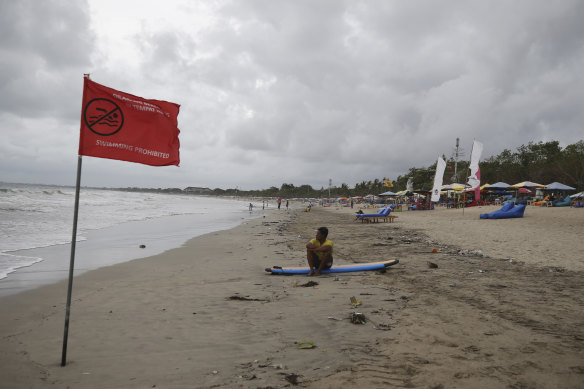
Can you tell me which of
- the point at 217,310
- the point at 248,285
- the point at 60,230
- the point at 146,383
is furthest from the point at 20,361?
the point at 60,230

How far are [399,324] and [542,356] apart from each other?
5.16ft

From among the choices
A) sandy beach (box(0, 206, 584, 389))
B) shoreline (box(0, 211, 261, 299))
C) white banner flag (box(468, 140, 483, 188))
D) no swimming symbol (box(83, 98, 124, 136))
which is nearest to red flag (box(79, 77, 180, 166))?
no swimming symbol (box(83, 98, 124, 136))

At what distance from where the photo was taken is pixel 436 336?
395cm

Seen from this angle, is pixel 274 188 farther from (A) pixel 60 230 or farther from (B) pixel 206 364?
(B) pixel 206 364

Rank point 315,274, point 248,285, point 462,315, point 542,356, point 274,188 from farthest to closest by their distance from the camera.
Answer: point 274,188 < point 315,274 < point 248,285 < point 462,315 < point 542,356

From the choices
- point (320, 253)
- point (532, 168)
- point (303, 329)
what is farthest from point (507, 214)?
point (532, 168)

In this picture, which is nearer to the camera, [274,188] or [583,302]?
[583,302]

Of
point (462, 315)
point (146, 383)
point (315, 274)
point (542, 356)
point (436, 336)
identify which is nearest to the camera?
point (146, 383)

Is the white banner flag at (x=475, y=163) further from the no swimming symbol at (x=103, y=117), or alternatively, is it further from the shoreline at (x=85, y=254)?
the no swimming symbol at (x=103, y=117)

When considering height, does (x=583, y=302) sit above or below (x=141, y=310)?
above

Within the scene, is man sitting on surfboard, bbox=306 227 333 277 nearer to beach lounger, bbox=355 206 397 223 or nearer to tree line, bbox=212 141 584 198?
beach lounger, bbox=355 206 397 223

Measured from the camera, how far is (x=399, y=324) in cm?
438

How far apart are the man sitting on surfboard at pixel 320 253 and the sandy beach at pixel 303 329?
1.36ft

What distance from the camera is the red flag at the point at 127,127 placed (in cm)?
352
